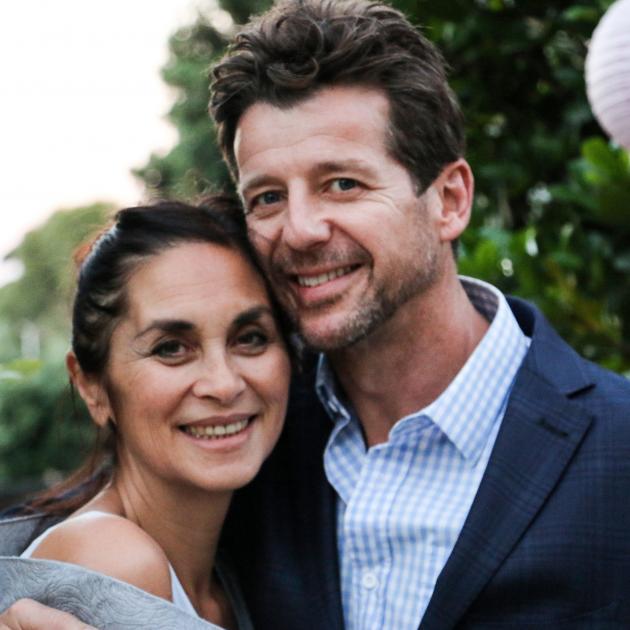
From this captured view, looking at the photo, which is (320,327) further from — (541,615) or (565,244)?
(565,244)

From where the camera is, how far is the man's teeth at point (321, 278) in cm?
247

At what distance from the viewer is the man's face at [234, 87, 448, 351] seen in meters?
2.45

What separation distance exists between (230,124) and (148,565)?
120 centimetres

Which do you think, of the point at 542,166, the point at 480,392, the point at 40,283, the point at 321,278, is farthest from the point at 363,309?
the point at 40,283

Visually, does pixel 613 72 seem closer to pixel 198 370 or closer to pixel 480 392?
pixel 480 392

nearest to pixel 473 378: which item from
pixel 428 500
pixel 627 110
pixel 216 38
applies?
pixel 428 500

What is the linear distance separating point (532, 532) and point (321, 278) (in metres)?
0.78

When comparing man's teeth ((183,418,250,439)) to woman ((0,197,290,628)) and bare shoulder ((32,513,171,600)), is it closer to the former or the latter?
woman ((0,197,290,628))

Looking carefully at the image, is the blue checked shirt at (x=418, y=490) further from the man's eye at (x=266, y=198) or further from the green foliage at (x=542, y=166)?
the green foliage at (x=542, y=166)

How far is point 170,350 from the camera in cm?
234

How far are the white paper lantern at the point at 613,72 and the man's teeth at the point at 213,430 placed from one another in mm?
1522

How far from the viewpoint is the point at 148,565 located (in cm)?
212

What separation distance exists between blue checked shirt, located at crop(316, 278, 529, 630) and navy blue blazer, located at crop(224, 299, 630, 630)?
0.07 m

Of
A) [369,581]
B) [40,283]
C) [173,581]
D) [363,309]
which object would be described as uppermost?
[363,309]
